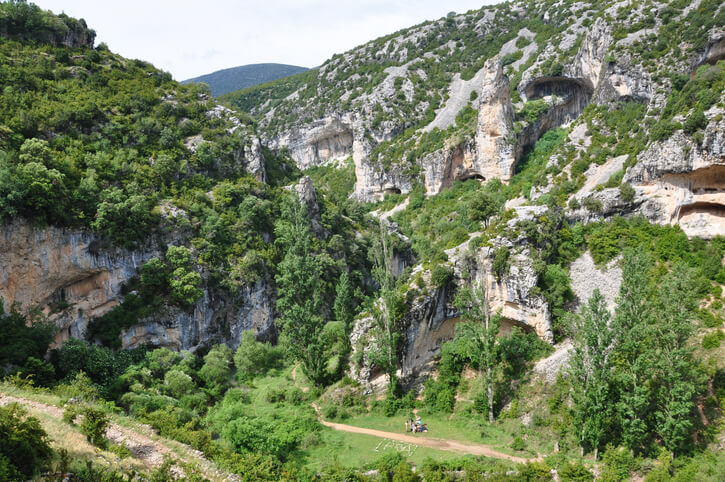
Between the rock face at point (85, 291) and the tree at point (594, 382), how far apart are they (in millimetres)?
29658

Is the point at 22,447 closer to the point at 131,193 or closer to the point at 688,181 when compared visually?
the point at 131,193

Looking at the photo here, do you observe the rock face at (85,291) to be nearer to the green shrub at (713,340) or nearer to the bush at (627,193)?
the bush at (627,193)

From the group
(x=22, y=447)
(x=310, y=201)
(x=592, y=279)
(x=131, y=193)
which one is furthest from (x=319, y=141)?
(x=22, y=447)

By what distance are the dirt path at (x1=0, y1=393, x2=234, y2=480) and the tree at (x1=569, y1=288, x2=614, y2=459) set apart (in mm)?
19424

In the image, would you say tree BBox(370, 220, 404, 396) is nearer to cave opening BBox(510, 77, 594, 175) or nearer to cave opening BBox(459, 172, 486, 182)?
cave opening BBox(510, 77, 594, 175)

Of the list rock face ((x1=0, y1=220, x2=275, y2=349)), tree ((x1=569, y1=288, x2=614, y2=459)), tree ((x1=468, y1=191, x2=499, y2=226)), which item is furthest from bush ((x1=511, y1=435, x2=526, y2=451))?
rock face ((x1=0, y1=220, x2=275, y2=349))

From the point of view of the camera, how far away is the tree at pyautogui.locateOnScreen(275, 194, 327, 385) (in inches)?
1303

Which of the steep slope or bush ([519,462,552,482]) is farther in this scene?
the steep slope

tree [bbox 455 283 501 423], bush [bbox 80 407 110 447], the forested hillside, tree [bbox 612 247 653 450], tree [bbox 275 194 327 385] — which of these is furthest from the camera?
tree [bbox 275 194 327 385]

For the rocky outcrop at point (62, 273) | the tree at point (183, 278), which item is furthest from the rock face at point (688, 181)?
the rocky outcrop at point (62, 273)

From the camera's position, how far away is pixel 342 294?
1503 inches

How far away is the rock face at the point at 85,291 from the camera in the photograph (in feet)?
99.5

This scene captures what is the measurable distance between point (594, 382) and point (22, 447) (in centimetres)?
2561

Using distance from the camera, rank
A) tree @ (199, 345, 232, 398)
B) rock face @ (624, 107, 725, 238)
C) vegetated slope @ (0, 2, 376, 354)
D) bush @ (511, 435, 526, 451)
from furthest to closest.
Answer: tree @ (199, 345, 232, 398) < vegetated slope @ (0, 2, 376, 354) < rock face @ (624, 107, 725, 238) < bush @ (511, 435, 526, 451)
